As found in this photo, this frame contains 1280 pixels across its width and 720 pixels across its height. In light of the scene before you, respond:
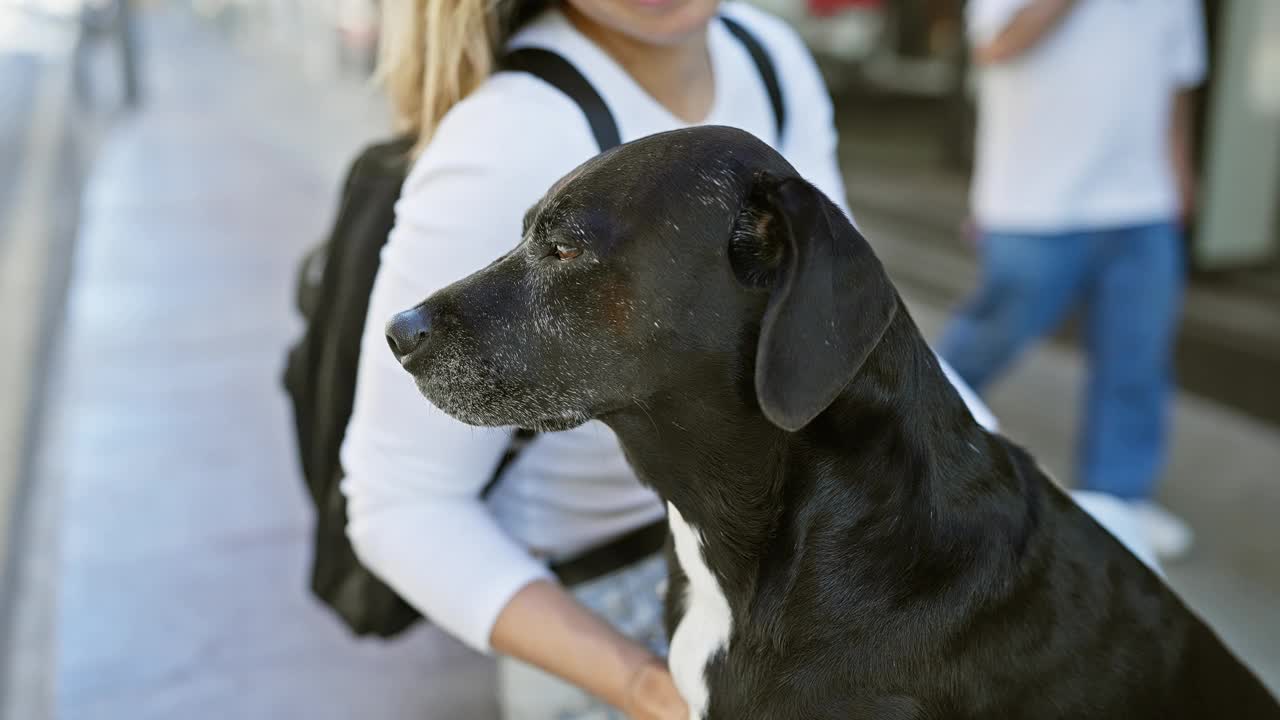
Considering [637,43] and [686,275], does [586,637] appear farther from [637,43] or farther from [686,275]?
[637,43]

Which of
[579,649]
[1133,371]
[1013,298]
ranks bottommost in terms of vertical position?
[1133,371]

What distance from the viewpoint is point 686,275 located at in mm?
1409

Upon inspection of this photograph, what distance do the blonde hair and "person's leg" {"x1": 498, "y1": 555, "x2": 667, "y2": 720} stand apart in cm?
75

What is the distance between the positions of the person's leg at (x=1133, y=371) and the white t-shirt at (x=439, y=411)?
1.95 metres

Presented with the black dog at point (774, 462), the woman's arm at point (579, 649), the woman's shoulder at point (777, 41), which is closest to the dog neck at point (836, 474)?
the black dog at point (774, 462)

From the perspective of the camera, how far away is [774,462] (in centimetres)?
145

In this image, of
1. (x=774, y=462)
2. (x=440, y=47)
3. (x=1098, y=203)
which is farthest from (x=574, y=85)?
(x=1098, y=203)

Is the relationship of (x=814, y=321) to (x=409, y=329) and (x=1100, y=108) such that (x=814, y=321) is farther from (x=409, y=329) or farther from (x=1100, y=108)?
(x=1100, y=108)

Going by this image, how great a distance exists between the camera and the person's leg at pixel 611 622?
1903 millimetres

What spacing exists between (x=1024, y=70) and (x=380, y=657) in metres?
2.29

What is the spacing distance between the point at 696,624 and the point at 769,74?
966 millimetres

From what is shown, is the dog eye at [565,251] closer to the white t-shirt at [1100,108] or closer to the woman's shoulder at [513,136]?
the woman's shoulder at [513,136]

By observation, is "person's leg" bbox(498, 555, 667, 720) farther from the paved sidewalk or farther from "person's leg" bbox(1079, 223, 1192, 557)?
"person's leg" bbox(1079, 223, 1192, 557)

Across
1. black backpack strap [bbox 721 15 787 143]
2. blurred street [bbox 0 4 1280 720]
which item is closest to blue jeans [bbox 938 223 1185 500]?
blurred street [bbox 0 4 1280 720]
